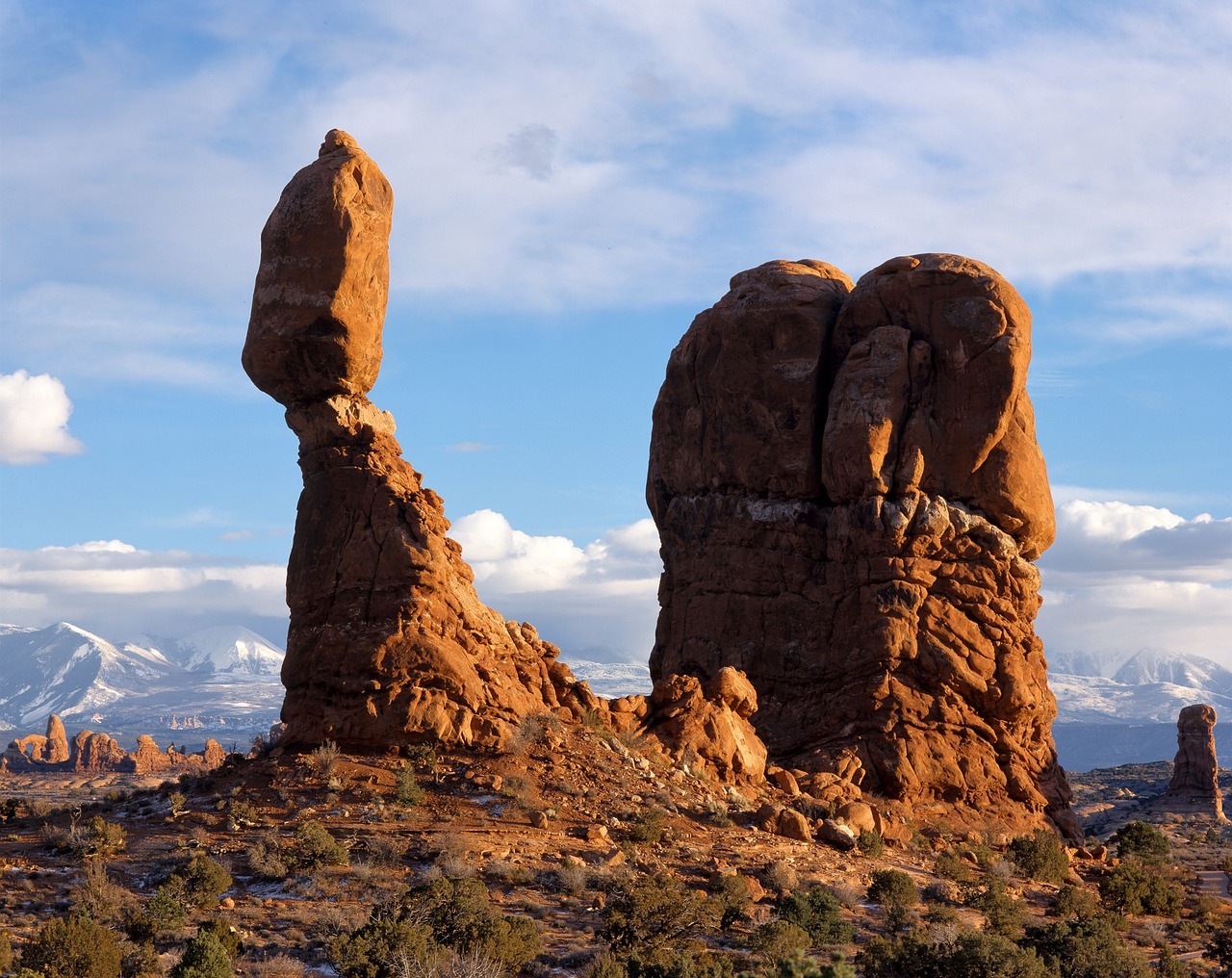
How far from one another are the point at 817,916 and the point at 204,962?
9.74 m

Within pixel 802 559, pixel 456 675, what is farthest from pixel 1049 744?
pixel 456 675

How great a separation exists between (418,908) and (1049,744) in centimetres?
2241

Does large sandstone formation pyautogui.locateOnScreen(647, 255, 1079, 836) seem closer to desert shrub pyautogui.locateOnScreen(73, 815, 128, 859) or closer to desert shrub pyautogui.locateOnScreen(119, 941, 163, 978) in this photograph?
desert shrub pyautogui.locateOnScreen(73, 815, 128, 859)

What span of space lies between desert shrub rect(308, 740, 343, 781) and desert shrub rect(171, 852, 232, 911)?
4525mm

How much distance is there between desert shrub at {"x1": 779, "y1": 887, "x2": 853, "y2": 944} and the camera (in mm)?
23281

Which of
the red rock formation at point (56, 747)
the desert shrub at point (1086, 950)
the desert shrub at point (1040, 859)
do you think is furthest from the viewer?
the red rock formation at point (56, 747)

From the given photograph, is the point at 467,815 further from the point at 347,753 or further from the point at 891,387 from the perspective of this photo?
the point at 891,387

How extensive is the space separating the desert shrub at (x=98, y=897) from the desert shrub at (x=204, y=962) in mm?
2315

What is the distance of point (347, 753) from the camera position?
28594 mm

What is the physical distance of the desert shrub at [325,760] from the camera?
27875 mm

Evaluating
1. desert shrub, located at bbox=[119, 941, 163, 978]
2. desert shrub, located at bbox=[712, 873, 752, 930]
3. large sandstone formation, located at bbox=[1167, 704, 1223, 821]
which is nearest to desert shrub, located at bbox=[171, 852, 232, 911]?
desert shrub, located at bbox=[119, 941, 163, 978]

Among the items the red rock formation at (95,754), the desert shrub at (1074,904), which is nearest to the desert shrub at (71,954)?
the desert shrub at (1074,904)

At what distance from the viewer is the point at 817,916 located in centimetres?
2370

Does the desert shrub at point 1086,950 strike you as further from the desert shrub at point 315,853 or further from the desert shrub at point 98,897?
the desert shrub at point 98,897
